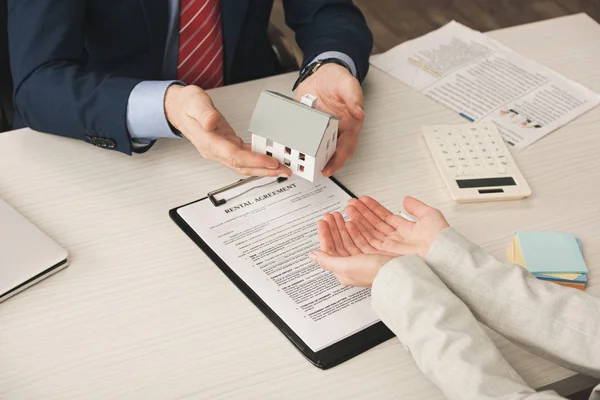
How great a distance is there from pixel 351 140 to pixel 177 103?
0.32 meters

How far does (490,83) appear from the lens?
4.99ft

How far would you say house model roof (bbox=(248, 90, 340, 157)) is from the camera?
1.09 metres

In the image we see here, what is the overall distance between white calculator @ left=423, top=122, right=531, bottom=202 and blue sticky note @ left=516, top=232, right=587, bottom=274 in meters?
0.11

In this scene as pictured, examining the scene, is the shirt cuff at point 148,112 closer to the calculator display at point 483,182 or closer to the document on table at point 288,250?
the document on table at point 288,250

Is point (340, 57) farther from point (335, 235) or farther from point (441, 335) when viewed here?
point (441, 335)

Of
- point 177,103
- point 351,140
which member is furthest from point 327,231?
point 177,103

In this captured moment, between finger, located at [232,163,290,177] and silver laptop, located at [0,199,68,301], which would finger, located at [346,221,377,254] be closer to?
finger, located at [232,163,290,177]

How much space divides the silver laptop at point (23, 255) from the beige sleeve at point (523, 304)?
0.56m

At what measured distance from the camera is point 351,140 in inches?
49.8

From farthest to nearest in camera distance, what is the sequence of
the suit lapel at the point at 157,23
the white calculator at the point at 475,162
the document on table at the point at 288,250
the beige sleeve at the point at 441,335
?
1. the suit lapel at the point at 157,23
2. the white calculator at the point at 475,162
3. the document on table at the point at 288,250
4. the beige sleeve at the point at 441,335

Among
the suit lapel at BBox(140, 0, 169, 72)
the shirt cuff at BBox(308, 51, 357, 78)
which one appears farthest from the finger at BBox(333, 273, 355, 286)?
the suit lapel at BBox(140, 0, 169, 72)

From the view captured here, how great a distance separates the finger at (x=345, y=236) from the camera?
Result: 1064 mm

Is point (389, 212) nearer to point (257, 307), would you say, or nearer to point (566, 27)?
point (257, 307)

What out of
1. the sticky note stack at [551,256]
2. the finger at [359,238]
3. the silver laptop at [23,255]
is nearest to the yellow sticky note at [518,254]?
the sticky note stack at [551,256]
